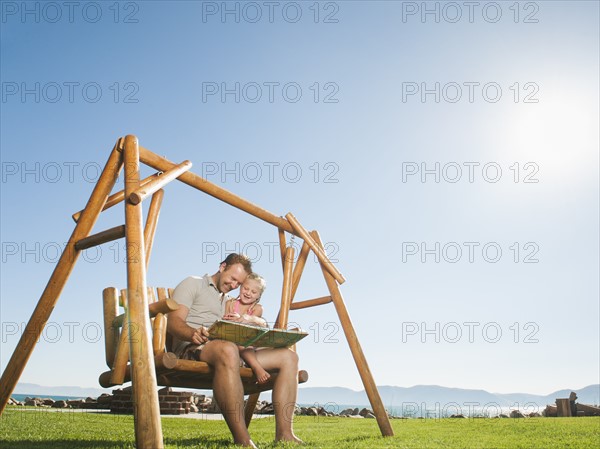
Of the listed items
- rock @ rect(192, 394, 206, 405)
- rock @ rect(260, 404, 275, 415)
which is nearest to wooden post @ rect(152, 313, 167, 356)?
rock @ rect(260, 404, 275, 415)

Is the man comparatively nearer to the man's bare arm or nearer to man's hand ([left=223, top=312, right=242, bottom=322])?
the man's bare arm

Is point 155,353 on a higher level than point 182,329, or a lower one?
lower

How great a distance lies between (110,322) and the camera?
10.7 ft

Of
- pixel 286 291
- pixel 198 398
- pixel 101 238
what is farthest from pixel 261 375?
pixel 198 398

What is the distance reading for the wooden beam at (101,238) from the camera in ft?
9.76

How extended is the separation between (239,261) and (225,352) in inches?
31.6

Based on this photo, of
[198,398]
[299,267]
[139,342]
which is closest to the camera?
[139,342]

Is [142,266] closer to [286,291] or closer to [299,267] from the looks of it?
[286,291]

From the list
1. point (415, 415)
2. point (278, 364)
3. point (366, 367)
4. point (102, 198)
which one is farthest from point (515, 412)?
point (102, 198)

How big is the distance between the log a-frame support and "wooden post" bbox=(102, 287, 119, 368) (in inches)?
10.6

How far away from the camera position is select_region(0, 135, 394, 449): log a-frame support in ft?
8.32

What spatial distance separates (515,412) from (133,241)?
10609 millimetres

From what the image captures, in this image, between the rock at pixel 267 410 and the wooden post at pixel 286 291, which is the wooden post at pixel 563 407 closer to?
the rock at pixel 267 410

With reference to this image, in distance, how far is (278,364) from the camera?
3.80m
